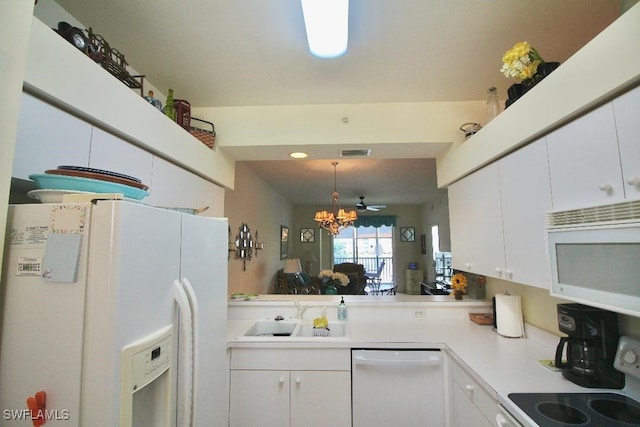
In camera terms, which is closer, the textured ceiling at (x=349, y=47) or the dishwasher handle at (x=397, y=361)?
the textured ceiling at (x=349, y=47)

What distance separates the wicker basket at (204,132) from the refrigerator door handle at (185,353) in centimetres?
142

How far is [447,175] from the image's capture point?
2.29 m

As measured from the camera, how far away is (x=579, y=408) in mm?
1048

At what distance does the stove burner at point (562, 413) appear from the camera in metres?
0.98

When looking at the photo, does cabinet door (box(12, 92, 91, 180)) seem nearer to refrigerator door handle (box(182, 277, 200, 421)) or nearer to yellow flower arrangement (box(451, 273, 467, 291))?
refrigerator door handle (box(182, 277, 200, 421))

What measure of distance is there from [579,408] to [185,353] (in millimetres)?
1423

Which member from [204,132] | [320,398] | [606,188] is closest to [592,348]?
[606,188]

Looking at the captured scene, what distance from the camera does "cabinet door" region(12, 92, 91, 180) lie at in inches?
34.6

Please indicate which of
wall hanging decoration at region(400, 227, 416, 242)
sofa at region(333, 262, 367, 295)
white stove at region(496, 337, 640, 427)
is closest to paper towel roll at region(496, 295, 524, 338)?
white stove at region(496, 337, 640, 427)

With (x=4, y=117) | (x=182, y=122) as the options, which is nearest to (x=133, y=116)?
(x=182, y=122)

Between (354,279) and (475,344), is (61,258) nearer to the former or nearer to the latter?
(475,344)

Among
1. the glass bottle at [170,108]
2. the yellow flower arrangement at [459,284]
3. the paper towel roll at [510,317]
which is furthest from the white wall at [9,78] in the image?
the yellow flower arrangement at [459,284]

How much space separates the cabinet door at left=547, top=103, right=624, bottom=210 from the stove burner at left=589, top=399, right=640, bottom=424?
0.75 m

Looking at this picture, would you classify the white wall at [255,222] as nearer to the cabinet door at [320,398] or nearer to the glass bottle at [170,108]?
the glass bottle at [170,108]
